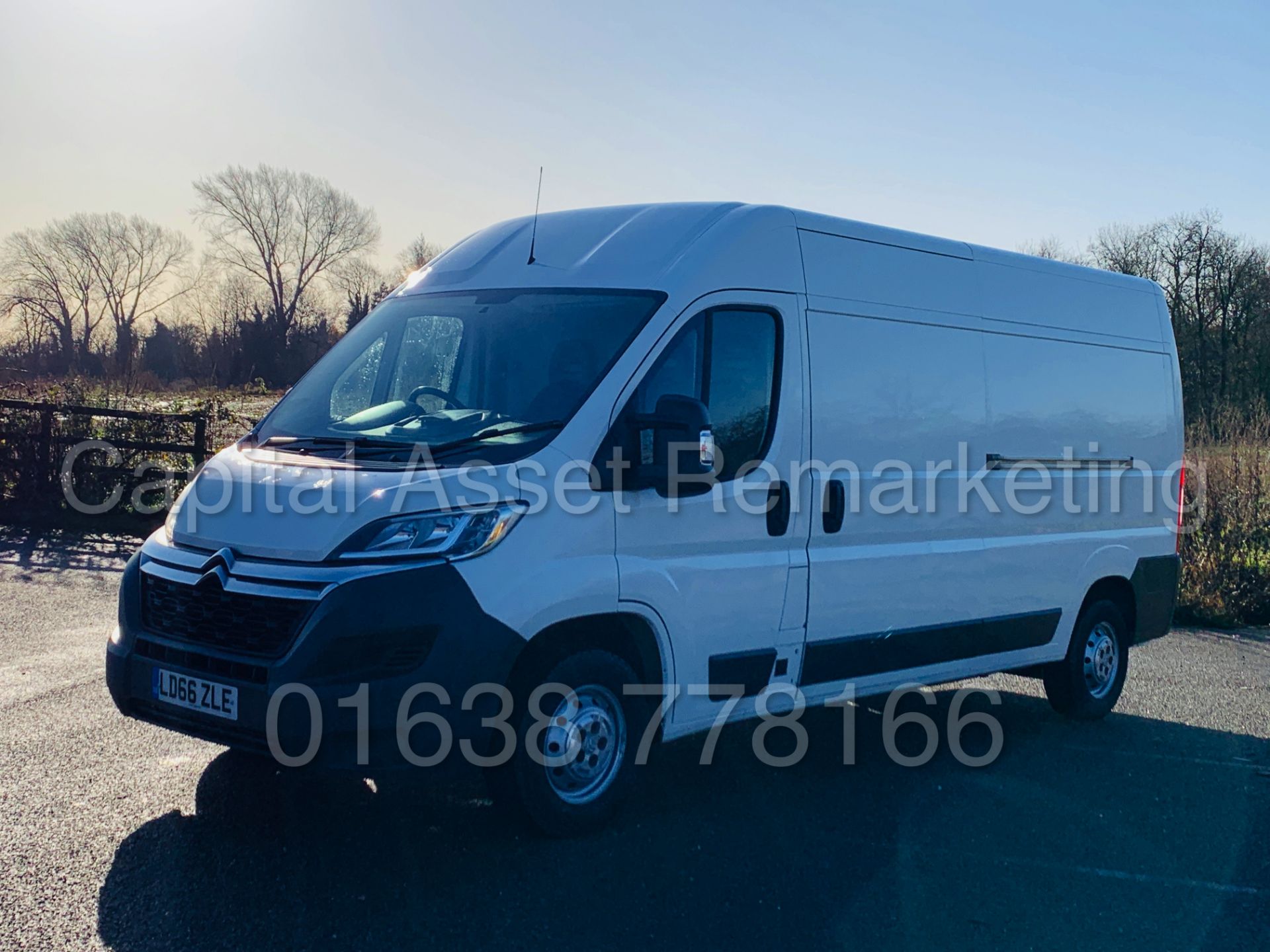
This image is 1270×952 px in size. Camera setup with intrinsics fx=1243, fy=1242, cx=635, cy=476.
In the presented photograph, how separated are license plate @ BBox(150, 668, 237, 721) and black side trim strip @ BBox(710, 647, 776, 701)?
207cm

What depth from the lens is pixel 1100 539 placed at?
7926 millimetres

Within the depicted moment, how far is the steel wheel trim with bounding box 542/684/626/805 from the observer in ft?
16.3

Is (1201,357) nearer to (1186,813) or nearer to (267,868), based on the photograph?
(1186,813)

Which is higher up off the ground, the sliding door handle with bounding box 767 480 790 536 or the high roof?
the high roof

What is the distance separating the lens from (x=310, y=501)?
4695mm

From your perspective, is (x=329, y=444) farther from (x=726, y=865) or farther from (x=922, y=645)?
(x=922, y=645)

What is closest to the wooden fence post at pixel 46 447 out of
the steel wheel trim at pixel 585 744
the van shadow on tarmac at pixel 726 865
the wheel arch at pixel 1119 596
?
the van shadow on tarmac at pixel 726 865

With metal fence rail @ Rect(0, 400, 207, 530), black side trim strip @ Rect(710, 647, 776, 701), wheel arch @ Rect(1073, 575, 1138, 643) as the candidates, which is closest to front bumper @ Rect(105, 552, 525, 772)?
black side trim strip @ Rect(710, 647, 776, 701)

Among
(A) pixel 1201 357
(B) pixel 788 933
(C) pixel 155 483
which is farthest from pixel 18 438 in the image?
(A) pixel 1201 357

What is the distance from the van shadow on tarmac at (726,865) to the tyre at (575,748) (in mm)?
151

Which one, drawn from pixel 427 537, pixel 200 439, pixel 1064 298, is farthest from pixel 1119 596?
pixel 200 439

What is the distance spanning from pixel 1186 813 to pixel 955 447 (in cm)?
217

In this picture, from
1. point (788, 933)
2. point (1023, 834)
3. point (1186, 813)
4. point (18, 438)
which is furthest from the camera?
point (18, 438)

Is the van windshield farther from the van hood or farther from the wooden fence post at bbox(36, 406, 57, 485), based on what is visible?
the wooden fence post at bbox(36, 406, 57, 485)
